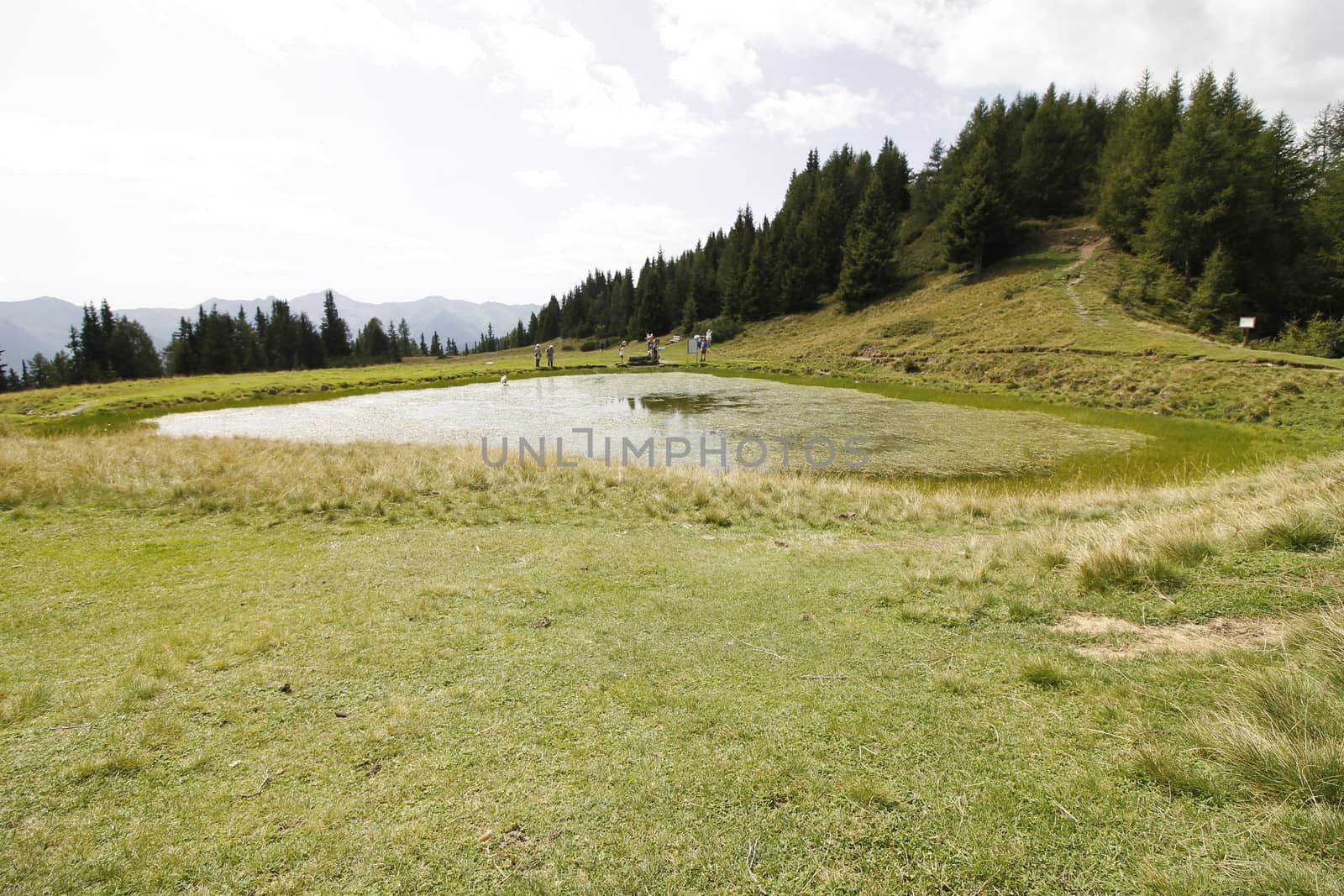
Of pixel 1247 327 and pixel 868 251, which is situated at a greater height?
pixel 868 251

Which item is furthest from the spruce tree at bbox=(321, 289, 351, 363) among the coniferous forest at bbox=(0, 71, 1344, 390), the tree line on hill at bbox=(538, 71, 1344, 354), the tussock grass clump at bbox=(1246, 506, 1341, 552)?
the tussock grass clump at bbox=(1246, 506, 1341, 552)

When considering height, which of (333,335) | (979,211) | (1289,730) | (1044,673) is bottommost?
(1044,673)

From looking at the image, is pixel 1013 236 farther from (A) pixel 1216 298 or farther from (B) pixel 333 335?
(B) pixel 333 335

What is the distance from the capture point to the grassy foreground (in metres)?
3.07

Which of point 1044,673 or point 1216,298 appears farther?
point 1216,298

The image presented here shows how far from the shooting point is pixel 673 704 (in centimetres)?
475

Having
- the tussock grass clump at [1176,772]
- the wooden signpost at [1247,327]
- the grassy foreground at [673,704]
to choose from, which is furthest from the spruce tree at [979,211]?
the tussock grass clump at [1176,772]

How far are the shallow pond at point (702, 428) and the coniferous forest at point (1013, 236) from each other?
88.3 ft

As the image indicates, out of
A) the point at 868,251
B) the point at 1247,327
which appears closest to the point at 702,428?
the point at 1247,327

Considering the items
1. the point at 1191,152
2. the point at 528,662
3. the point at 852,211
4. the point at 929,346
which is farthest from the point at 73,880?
the point at 852,211

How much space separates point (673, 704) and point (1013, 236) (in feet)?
244

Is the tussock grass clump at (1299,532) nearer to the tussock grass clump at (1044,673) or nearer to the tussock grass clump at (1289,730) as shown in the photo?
the tussock grass clump at (1289,730)

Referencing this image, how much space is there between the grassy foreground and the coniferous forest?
4264cm

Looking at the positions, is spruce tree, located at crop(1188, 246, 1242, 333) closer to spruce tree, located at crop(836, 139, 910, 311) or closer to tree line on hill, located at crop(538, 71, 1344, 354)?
tree line on hill, located at crop(538, 71, 1344, 354)
